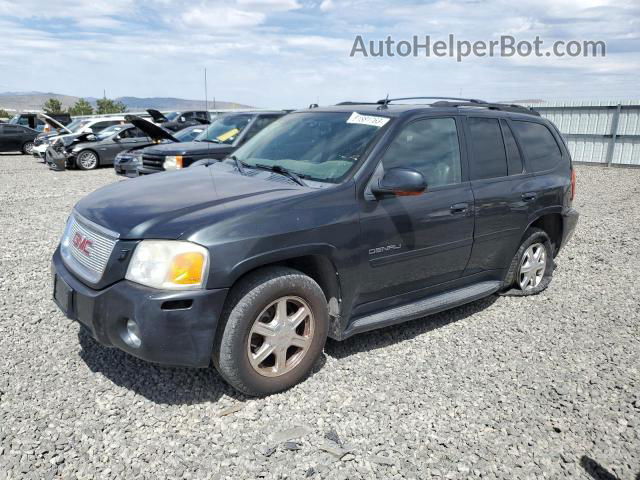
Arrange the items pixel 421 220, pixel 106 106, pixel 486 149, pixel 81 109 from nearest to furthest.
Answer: pixel 421 220 → pixel 486 149 → pixel 81 109 → pixel 106 106

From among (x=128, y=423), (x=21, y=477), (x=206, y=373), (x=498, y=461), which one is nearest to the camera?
(x=21, y=477)

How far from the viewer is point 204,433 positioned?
2.94 m

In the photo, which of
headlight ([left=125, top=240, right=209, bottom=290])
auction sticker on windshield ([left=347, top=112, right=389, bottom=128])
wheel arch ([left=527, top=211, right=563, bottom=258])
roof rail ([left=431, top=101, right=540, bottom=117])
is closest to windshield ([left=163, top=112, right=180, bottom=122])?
roof rail ([left=431, top=101, right=540, bottom=117])

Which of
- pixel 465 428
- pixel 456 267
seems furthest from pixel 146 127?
pixel 465 428

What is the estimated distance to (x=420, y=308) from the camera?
3.97 metres

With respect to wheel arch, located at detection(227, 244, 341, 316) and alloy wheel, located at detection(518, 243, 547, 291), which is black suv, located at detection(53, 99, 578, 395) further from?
alloy wheel, located at detection(518, 243, 547, 291)

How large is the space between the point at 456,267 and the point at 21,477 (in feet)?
10.4

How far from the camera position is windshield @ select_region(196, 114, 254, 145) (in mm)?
10461

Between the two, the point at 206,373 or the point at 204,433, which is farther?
the point at 206,373

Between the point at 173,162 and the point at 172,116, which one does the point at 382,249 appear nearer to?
the point at 173,162

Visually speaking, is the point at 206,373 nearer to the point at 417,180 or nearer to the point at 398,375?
the point at 398,375

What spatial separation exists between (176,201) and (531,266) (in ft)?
11.6

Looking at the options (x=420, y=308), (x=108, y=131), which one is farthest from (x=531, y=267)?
(x=108, y=131)

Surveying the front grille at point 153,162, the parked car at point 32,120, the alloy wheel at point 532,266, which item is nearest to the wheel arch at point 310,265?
the alloy wheel at point 532,266
